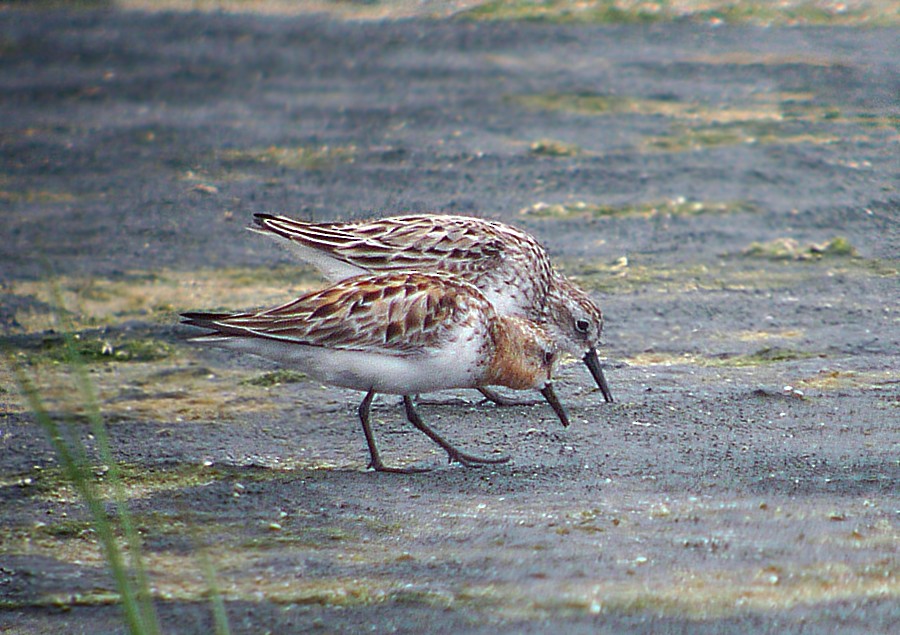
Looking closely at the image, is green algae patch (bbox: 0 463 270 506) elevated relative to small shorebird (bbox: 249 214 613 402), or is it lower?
lower

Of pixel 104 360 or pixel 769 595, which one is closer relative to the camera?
pixel 769 595

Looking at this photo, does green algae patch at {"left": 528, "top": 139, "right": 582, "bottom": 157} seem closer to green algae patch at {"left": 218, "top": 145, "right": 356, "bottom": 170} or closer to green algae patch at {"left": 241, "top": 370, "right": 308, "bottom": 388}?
green algae patch at {"left": 218, "top": 145, "right": 356, "bottom": 170}

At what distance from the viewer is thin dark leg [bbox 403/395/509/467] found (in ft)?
21.5

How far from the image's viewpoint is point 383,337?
645 cm

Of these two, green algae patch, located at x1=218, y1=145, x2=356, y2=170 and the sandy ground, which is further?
green algae patch, located at x1=218, y1=145, x2=356, y2=170

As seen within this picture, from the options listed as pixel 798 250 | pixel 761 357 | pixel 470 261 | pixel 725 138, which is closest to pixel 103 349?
pixel 470 261

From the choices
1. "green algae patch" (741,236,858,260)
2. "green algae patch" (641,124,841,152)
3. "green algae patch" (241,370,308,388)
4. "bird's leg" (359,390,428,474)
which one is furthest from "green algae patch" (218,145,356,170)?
"bird's leg" (359,390,428,474)

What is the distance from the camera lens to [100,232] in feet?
35.0

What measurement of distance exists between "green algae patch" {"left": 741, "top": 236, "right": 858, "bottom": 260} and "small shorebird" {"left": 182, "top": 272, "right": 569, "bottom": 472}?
12.8 feet

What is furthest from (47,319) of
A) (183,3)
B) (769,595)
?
(183,3)

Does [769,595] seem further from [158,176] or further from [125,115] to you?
[125,115]

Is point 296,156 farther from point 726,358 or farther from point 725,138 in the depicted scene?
point 726,358

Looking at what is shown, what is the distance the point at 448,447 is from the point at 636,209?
15.8ft

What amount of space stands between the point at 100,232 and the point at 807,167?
639 centimetres
